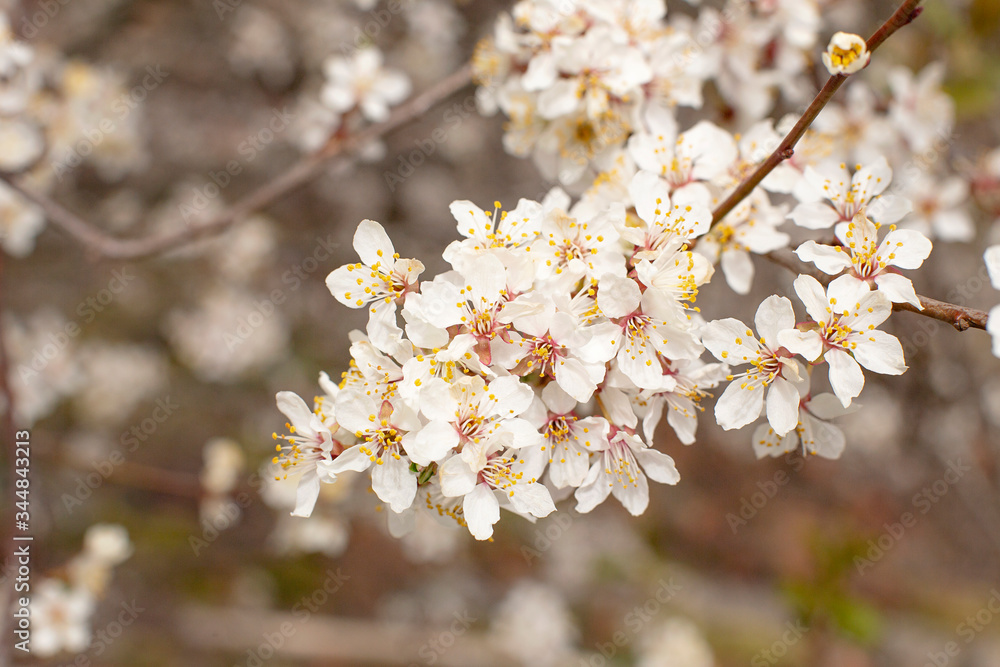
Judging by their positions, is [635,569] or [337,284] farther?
[635,569]

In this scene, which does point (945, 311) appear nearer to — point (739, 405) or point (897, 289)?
point (897, 289)

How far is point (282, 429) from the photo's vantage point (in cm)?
360

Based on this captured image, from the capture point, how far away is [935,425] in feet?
7.84

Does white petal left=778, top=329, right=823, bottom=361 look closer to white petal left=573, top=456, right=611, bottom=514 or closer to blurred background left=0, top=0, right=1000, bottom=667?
white petal left=573, top=456, right=611, bottom=514

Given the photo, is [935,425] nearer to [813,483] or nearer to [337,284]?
[813,483]

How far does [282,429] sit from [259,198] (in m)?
2.09

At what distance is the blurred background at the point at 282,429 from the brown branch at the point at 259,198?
3.72 ft

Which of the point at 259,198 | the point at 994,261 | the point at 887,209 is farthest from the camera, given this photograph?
the point at 259,198

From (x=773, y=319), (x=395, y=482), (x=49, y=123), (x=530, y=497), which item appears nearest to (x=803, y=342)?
(x=773, y=319)

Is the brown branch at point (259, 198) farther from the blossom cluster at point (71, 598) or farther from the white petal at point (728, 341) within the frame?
the white petal at point (728, 341)

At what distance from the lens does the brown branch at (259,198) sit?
168cm

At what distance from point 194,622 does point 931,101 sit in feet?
12.6

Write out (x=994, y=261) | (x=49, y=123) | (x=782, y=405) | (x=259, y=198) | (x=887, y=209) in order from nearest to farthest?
(x=994, y=261) < (x=782, y=405) < (x=887, y=209) < (x=259, y=198) < (x=49, y=123)

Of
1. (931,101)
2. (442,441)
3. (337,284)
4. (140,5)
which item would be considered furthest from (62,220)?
(931,101)
